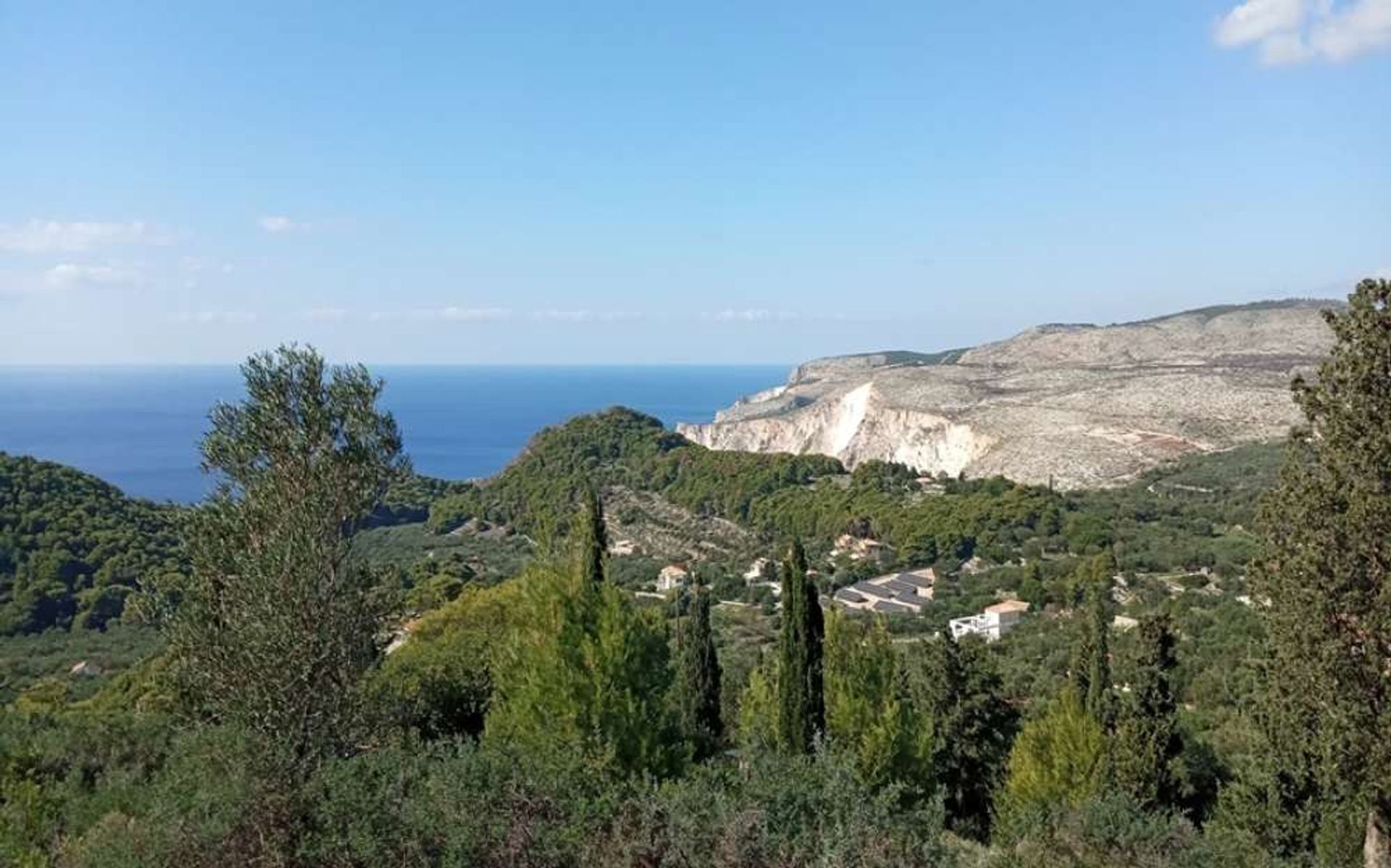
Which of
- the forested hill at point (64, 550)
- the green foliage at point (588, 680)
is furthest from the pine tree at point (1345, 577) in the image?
the forested hill at point (64, 550)

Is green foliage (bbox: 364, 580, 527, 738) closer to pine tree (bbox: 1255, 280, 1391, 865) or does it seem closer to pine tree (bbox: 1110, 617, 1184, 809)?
pine tree (bbox: 1255, 280, 1391, 865)

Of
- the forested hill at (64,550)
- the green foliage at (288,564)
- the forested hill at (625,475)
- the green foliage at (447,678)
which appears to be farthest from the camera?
the forested hill at (625,475)

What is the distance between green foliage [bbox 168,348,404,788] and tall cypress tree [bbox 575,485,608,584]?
270cm

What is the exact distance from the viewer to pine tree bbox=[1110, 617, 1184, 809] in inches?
578

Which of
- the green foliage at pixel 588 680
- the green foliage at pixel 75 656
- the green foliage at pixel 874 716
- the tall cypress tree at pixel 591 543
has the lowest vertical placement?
the green foliage at pixel 75 656

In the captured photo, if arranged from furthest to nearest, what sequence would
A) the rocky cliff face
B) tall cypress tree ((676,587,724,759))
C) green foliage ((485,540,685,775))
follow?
the rocky cliff face, tall cypress tree ((676,587,724,759)), green foliage ((485,540,685,775))

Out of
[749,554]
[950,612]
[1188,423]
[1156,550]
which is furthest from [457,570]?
[1188,423]

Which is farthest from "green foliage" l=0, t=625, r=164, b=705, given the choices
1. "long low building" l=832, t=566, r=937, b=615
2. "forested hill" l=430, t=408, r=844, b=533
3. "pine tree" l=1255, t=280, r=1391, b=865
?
"pine tree" l=1255, t=280, r=1391, b=865

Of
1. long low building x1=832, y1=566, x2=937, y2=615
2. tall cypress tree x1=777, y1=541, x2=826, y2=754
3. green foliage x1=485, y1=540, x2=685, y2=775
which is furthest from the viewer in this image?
long low building x1=832, y1=566, x2=937, y2=615

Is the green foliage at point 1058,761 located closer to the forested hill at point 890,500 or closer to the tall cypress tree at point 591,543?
the tall cypress tree at point 591,543

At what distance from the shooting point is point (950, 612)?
34.1 metres

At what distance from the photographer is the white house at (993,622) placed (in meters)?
31.2

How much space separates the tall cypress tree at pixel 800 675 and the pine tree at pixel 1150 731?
514cm

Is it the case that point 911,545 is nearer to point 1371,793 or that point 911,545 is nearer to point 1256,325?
point 1371,793
